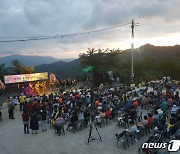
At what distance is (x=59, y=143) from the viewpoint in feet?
49.3

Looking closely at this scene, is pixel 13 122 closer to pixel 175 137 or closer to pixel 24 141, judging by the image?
pixel 24 141

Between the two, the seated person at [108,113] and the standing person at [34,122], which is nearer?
the standing person at [34,122]

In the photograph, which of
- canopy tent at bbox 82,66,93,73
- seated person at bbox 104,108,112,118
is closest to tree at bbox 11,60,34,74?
canopy tent at bbox 82,66,93,73

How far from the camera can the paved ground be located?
45.1 ft

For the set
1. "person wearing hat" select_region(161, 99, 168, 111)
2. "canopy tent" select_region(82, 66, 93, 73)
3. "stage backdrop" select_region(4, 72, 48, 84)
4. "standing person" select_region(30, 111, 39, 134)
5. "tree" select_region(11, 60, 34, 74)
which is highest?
"tree" select_region(11, 60, 34, 74)

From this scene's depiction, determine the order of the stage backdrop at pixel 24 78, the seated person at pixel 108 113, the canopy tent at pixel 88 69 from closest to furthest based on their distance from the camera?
the seated person at pixel 108 113 < the stage backdrop at pixel 24 78 < the canopy tent at pixel 88 69

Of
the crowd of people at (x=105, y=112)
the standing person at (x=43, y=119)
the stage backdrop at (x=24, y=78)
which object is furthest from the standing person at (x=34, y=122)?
the stage backdrop at (x=24, y=78)

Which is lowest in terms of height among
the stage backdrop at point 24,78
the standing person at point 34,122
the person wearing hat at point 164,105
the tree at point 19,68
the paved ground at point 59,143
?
the paved ground at point 59,143

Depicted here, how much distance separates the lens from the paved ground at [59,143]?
1373 centimetres

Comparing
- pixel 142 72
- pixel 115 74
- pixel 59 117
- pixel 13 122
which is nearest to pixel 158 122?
pixel 59 117

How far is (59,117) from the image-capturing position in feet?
55.6

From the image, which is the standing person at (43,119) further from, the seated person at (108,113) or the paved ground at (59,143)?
the seated person at (108,113)

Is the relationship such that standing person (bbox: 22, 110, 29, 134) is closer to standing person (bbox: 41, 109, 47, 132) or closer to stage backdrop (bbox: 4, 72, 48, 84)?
standing person (bbox: 41, 109, 47, 132)

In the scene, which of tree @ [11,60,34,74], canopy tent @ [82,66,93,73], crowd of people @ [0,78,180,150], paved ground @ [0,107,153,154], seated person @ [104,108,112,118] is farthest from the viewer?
tree @ [11,60,34,74]
